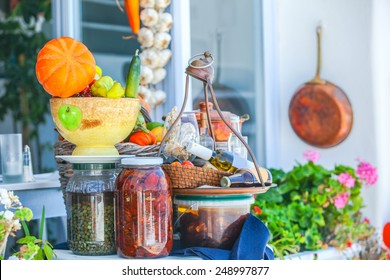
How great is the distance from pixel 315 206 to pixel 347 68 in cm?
93

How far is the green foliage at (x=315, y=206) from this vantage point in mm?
3068

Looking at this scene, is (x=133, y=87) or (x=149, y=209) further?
(x=133, y=87)

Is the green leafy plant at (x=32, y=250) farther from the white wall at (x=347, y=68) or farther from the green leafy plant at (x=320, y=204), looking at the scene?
the white wall at (x=347, y=68)

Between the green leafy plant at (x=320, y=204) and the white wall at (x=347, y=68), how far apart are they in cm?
25

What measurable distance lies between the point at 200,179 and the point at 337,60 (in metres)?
2.35

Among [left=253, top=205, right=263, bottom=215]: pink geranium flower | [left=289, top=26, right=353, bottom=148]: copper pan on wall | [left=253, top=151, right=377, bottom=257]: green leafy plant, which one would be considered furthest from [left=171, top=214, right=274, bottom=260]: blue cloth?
[left=289, top=26, right=353, bottom=148]: copper pan on wall

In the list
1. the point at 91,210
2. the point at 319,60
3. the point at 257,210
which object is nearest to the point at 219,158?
the point at 91,210

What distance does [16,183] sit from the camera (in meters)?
2.76

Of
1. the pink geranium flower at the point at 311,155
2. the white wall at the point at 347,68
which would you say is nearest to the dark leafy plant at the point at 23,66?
the white wall at the point at 347,68

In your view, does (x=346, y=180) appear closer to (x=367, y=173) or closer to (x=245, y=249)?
(x=367, y=173)
